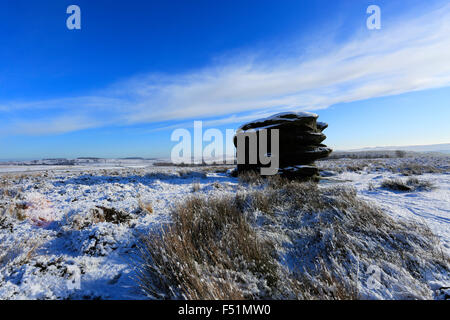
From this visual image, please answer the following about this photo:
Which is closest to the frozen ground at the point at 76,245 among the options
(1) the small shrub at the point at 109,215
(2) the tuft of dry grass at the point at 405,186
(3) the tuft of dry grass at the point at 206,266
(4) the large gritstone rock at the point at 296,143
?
(1) the small shrub at the point at 109,215

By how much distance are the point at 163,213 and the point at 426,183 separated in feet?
32.8

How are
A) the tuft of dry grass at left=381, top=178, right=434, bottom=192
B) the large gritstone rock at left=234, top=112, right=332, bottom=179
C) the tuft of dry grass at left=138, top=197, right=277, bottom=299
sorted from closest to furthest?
the tuft of dry grass at left=138, top=197, right=277, bottom=299
the tuft of dry grass at left=381, top=178, right=434, bottom=192
the large gritstone rock at left=234, top=112, right=332, bottom=179

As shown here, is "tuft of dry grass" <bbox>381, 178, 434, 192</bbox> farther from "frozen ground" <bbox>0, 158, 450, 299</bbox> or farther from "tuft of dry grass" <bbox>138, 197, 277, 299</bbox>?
"tuft of dry grass" <bbox>138, 197, 277, 299</bbox>

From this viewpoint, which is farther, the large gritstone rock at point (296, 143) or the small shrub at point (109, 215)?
the large gritstone rock at point (296, 143)

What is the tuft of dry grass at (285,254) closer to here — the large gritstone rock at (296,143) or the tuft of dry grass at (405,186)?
the tuft of dry grass at (405,186)

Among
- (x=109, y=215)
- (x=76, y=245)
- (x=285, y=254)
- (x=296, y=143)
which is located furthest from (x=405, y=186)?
(x=76, y=245)

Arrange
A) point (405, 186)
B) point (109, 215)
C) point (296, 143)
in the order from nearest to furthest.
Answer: point (109, 215)
point (405, 186)
point (296, 143)

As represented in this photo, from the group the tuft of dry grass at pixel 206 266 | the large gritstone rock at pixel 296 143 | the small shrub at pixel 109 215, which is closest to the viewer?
the tuft of dry grass at pixel 206 266

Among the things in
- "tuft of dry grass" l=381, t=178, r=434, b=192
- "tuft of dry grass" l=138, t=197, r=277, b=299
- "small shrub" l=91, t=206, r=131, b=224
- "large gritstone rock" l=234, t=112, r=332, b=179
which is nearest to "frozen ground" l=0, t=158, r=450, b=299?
"small shrub" l=91, t=206, r=131, b=224

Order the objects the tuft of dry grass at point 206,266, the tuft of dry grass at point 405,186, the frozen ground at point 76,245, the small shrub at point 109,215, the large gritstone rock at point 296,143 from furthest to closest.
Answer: the large gritstone rock at point 296,143 < the tuft of dry grass at point 405,186 < the small shrub at point 109,215 < the frozen ground at point 76,245 < the tuft of dry grass at point 206,266

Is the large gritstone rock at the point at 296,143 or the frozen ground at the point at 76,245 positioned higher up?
the large gritstone rock at the point at 296,143

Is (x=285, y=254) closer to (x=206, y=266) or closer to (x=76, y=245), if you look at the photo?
(x=206, y=266)
